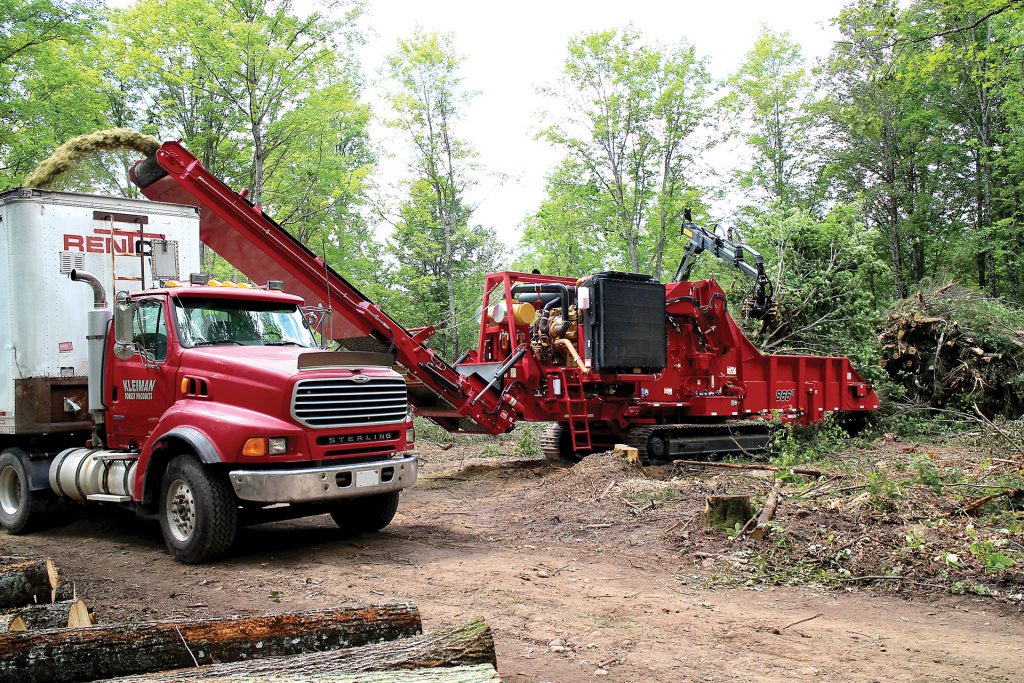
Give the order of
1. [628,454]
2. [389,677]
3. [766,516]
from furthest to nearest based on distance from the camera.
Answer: [628,454], [766,516], [389,677]

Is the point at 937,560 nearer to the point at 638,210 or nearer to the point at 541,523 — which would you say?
the point at 541,523

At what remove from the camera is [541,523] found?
888 centimetres

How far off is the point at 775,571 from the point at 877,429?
11.1 meters

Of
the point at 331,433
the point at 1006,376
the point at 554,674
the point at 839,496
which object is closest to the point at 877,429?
the point at 1006,376

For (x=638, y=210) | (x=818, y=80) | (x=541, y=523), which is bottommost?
(x=541, y=523)

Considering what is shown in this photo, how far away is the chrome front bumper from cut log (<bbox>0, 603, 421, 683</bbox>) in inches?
112

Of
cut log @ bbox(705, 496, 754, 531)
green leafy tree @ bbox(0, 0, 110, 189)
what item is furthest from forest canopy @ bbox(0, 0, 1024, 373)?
cut log @ bbox(705, 496, 754, 531)

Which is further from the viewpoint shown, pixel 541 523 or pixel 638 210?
pixel 638 210

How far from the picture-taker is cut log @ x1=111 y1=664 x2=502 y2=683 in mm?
3246

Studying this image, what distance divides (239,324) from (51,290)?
2.43 meters

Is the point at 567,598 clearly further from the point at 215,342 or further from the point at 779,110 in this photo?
the point at 779,110

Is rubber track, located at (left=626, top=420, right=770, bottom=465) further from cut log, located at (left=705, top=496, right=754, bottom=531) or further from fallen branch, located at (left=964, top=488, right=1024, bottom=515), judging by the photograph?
fallen branch, located at (left=964, top=488, right=1024, bottom=515)

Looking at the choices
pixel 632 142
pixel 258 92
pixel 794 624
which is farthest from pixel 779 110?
pixel 794 624

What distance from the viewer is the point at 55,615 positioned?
4.36 meters
